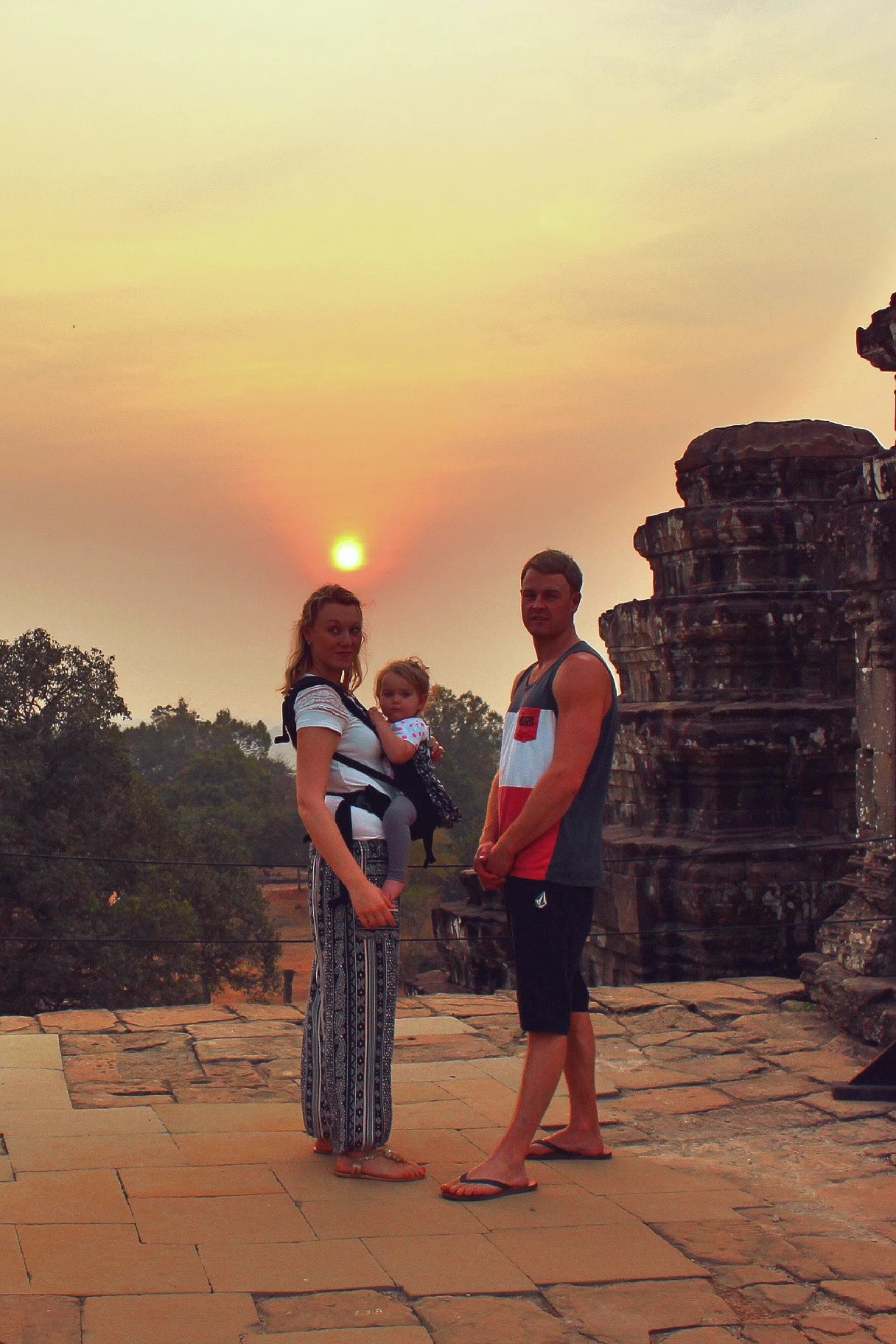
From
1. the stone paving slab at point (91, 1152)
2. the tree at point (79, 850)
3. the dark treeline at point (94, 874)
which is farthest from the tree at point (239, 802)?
the stone paving slab at point (91, 1152)

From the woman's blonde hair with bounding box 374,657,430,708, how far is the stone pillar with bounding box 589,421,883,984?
4.20 m

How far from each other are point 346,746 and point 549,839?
64 centimetres

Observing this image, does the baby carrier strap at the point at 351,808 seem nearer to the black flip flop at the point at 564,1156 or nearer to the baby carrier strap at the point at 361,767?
the baby carrier strap at the point at 361,767

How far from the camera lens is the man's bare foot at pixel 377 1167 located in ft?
13.0

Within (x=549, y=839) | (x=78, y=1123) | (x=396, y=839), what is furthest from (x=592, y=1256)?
(x=78, y=1123)

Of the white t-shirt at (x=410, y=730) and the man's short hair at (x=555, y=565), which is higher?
the man's short hair at (x=555, y=565)

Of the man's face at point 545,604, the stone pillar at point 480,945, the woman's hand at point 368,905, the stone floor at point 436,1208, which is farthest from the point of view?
the stone pillar at point 480,945

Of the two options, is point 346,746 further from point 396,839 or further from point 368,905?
point 368,905

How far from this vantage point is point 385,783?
13.5 feet

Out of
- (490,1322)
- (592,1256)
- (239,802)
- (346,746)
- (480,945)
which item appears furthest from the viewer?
(239,802)

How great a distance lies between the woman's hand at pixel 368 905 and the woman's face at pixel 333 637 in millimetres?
642

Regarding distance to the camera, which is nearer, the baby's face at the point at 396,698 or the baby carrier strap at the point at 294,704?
the baby carrier strap at the point at 294,704

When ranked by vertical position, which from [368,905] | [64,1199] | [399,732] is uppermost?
[399,732]

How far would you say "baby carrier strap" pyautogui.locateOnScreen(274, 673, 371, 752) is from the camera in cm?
405
